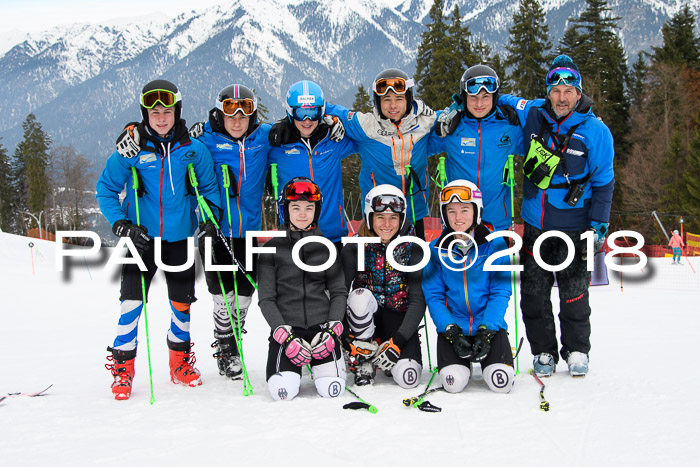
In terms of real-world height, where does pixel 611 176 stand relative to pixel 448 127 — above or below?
below

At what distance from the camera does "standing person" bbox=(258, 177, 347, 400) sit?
423 cm

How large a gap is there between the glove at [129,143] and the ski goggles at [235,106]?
2.55ft

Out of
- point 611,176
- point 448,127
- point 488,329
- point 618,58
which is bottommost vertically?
point 488,329

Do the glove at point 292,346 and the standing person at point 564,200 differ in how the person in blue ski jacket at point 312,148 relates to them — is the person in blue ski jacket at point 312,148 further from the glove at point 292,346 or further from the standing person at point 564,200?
the standing person at point 564,200

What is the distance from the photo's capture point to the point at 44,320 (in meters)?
9.85

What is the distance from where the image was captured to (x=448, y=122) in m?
4.94

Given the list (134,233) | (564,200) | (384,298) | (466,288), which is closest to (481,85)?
(564,200)

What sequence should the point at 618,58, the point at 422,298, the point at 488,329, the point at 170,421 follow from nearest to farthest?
the point at 170,421
the point at 488,329
the point at 422,298
the point at 618,58

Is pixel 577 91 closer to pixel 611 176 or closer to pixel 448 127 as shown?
pixel 611 176

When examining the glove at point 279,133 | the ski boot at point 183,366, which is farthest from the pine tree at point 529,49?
the ski boot at point 183,366

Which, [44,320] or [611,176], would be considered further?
[44,320]

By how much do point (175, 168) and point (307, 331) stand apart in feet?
5.53

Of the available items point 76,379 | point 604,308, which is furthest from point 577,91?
point 604,308

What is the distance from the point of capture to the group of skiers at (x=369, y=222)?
4.40 meters
